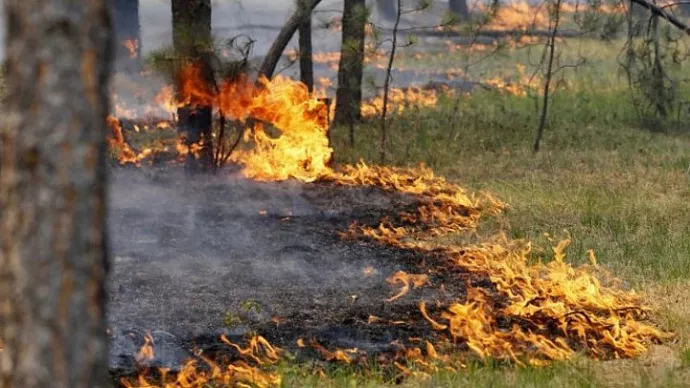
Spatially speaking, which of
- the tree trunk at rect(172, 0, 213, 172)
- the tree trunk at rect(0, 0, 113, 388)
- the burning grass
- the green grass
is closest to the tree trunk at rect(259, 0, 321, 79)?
the burning grass

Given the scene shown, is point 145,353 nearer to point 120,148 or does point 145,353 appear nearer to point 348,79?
point 120,148

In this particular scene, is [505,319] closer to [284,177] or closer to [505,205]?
[505,205]

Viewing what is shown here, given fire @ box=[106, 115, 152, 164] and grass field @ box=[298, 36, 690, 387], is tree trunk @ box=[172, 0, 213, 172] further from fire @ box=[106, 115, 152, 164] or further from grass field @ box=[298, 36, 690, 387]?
grass field @ box=[298, 36, 690, 387]

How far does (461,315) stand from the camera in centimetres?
603

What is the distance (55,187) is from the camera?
2488 millimetres

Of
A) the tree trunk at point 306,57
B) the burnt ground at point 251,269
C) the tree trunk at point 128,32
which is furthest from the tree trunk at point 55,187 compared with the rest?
the tree trunk at point 128,32

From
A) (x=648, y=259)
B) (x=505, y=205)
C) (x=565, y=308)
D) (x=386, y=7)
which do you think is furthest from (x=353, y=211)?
(x=386, y=7)

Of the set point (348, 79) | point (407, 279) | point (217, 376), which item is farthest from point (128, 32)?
point (217, 376)

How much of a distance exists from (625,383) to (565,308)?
54.0 inches

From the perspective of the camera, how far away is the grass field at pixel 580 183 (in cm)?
515

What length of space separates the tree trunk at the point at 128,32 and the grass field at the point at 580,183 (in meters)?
7.70

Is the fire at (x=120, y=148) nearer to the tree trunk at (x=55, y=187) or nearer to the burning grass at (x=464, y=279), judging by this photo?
the burning grass at (x=464, y=279)

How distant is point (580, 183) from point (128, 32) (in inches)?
595

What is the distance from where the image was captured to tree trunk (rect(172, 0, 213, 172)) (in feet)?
33.9
